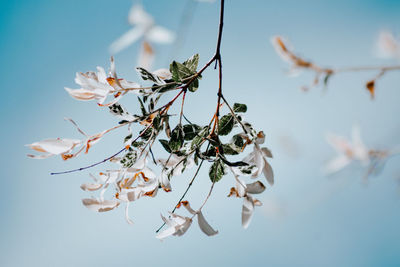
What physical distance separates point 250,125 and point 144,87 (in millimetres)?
187

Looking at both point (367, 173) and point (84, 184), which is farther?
point (367, 173)

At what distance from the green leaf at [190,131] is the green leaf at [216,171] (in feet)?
0.20

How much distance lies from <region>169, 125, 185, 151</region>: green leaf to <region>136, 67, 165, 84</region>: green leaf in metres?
0.08

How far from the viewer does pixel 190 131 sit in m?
0.49

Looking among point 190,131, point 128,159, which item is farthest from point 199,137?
point 128,159

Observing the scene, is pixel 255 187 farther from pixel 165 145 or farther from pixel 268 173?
pixel 165 145

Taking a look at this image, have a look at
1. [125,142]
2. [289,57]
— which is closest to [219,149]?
[125,142]

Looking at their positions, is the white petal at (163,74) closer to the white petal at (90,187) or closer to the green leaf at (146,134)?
the green leaf at (146,134)

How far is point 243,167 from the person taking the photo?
455 millimetres

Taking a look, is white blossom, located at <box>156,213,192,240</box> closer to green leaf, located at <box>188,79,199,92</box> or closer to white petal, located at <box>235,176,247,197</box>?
white petal, located at <box>235,176,247,197</box>

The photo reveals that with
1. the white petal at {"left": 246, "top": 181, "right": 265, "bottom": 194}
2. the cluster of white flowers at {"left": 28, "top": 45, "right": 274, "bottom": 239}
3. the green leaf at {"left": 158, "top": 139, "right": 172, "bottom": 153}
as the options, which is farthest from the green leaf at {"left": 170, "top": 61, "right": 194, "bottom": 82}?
the white petal at {"left": 246, "top": 181, "right": 265, "bottom": 194}

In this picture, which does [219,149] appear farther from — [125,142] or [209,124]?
[125,142]

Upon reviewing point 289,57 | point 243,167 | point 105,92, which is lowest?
point 243,167

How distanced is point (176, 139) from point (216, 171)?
9cm
